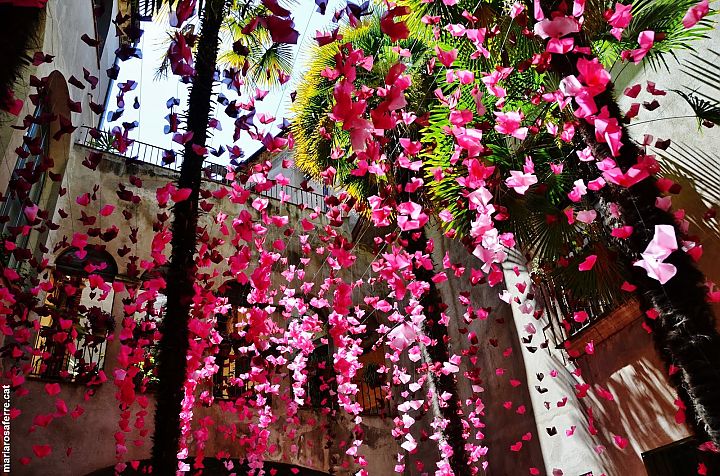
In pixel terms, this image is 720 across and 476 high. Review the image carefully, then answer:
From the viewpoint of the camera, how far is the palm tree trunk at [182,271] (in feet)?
12.5

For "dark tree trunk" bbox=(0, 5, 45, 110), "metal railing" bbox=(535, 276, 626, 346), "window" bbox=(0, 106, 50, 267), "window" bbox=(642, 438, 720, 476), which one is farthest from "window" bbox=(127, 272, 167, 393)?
"window" bbox=(642, 438, 720, 476)

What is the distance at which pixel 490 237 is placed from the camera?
4.59 m

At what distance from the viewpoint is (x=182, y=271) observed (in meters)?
4.25

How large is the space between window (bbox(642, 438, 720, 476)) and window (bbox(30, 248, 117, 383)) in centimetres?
787

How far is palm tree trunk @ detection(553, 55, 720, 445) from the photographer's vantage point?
2.17m

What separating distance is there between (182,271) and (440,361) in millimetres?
2726

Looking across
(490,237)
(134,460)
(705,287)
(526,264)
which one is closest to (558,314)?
(526,264)

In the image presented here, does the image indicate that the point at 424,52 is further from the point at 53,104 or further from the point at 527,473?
the point at 527,473

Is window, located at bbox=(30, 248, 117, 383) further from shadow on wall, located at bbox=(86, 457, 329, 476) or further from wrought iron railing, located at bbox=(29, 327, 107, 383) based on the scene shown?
shadow on wall, located at bbox=(86, 457, 329, 476)

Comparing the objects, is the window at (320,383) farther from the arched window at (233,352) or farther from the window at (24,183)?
the window at (24,183)

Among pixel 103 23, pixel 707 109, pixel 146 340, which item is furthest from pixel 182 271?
pixel 103 23

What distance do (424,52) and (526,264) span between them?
11.1 feet

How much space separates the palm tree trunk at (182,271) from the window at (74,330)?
14.6 ft

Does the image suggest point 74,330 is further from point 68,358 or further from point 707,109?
point 707,109
